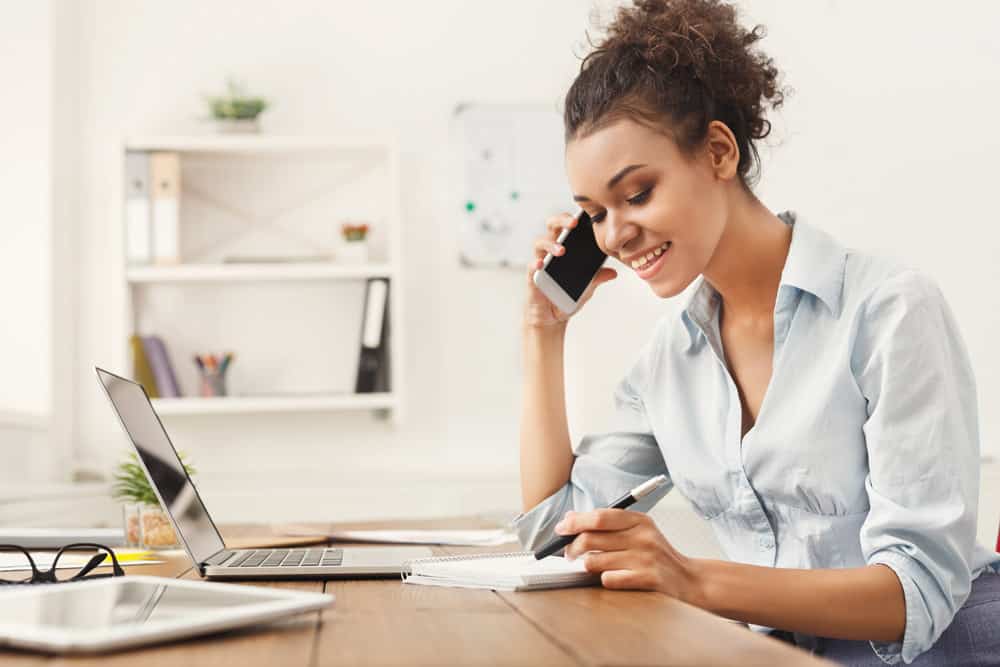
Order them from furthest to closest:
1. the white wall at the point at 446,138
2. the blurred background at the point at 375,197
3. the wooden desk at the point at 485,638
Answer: the white wall at the point at 446,138 → the blurred background at the point at 375,197 → the wooden desk at the point at 485,638

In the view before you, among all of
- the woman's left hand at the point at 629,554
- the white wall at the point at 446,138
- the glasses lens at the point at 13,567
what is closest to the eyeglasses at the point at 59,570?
the glasses lens at the point at 13,567

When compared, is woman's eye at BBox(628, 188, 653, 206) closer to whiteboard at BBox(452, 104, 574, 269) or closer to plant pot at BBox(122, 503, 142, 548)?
plant pot at BBox(122, 503, 142, 548)

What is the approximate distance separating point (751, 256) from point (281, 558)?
653 millimetres

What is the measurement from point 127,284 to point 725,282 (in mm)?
→ 2038

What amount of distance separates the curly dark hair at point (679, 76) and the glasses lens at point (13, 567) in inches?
29.9

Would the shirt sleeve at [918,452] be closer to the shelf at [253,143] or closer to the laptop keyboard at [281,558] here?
the laptop keyboard at [281,558]

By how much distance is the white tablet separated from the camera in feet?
2.00

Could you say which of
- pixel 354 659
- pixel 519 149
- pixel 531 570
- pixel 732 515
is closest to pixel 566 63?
pixel 519 149

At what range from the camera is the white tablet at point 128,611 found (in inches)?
24.0

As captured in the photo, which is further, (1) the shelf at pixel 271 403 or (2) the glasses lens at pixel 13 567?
(1) the shelf at pixel 271 403

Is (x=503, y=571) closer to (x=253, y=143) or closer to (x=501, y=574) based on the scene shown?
(x=501, y=574)

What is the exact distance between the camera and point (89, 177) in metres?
3.19

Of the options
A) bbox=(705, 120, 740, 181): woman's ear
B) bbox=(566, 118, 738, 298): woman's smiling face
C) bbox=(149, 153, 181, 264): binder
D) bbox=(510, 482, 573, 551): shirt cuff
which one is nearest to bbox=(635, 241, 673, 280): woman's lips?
bbox=(566, 118, 738, 298): woman's smiling face

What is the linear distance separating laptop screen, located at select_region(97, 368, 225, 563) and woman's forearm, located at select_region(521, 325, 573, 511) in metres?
0.43
